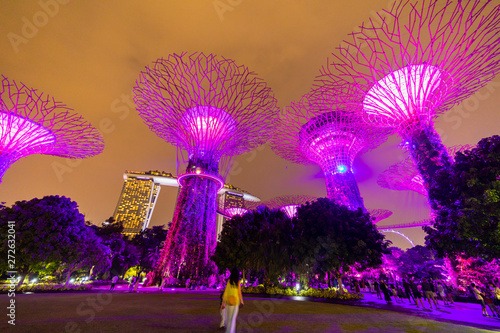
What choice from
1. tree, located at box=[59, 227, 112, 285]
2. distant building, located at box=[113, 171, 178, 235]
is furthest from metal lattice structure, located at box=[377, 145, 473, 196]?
distant building, located at box=[113, 171, 178, 235]

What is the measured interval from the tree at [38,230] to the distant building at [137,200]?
118554mm

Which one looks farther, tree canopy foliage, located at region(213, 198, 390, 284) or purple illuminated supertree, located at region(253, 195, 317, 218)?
purple illuminated supertree, located at region(253, 195, 317, 218)

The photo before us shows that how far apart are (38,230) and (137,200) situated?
127 m

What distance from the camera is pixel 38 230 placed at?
62.6 ft

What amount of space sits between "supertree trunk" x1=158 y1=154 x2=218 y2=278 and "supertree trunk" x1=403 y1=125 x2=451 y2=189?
75.0ft

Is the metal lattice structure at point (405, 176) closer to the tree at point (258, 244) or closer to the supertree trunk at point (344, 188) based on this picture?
the supertree trunk at point (344, 188)

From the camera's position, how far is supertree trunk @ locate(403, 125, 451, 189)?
16.0 m

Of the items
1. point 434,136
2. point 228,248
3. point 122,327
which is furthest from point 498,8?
point 228,248

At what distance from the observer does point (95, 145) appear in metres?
28.8

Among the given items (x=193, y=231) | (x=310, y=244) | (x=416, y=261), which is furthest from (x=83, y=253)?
(x=416, y=261)

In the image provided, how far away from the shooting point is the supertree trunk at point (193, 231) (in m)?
26.0

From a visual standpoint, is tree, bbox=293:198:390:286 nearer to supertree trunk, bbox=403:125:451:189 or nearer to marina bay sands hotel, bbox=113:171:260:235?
supertree trunk, bbox=403:125:451:189

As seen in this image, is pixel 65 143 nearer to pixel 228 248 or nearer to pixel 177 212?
pixel 177 212

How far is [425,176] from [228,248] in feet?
62.0
